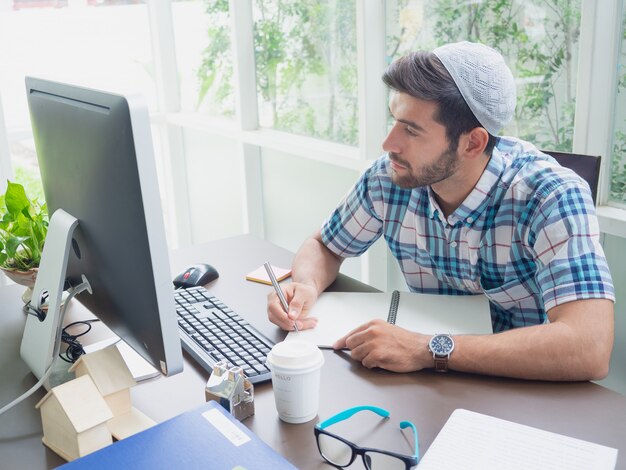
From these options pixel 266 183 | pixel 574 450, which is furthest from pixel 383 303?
pixel 266 183

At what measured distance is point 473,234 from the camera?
1375 mm

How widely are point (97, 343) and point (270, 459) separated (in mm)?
557

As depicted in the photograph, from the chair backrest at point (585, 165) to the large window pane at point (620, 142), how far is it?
13.1 inches

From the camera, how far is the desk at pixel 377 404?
2.87 ft

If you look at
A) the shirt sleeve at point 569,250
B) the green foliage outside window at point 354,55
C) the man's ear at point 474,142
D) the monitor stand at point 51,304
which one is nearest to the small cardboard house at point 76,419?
the monitor stand at point 51,304

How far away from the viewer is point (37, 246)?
4.35ft

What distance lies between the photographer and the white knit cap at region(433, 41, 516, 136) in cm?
133

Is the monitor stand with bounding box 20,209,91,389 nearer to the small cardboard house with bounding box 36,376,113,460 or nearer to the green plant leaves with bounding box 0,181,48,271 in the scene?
the small cardboard house with bounding box 36,376,113,460

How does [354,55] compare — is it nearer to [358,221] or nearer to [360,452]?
[358,221]

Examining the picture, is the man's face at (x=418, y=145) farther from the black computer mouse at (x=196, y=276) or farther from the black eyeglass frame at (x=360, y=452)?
the black eyeglass frame at (x=360, y=452)

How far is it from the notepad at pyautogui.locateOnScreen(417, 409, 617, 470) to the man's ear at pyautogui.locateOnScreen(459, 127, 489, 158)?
2.27ft

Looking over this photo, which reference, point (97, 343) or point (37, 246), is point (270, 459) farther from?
point (37, 246)

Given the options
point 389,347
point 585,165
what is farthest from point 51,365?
point 585,165

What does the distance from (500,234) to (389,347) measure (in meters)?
0.43
